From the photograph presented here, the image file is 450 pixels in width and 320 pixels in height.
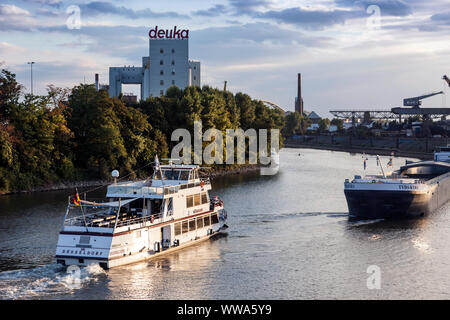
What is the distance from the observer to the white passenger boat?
38688 mm

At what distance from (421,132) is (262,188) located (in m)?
127

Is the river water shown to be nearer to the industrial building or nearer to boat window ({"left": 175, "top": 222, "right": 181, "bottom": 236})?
boat window ({"left": 175, "top": 222, "right": 181, "bottom": 236})

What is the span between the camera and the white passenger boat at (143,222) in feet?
127

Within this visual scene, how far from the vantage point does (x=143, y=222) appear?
137ft

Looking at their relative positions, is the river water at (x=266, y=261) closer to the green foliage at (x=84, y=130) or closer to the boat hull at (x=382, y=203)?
the boat hull at (x=382, y=203)

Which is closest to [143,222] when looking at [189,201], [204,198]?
[189,201]

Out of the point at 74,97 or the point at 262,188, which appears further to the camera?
the point at 74,97

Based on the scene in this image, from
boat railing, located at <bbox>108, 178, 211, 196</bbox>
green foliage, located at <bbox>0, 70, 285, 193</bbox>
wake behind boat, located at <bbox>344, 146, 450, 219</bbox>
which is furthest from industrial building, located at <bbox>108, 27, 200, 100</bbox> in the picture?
boat railing, located at <bbox>108, 178, 211, 196</bbox>

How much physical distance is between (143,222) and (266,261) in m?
9.11

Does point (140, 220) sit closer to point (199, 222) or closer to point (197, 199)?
point (199, 222)
